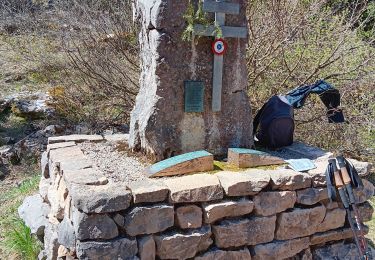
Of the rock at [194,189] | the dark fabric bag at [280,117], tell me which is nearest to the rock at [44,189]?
the rock at [194,189]

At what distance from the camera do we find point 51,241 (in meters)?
3.29

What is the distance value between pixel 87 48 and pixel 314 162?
420cm

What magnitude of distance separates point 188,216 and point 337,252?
1405mm

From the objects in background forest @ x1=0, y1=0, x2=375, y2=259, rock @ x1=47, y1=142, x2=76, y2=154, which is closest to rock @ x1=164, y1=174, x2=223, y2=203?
rock @ x1=47, y1=142, x2=76, y2=154

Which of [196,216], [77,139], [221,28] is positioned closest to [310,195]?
[196,216]

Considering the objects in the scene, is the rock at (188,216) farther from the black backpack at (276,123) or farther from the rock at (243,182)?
the black backpack at (276,123)

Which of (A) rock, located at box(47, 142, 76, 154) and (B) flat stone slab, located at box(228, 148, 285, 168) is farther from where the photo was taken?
(A) rock, located at box(47, 142, 76, 154)

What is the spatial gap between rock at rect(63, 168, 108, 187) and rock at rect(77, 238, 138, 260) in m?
0.39

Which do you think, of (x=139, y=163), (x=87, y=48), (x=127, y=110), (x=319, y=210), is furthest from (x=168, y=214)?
(x=87, y=48)

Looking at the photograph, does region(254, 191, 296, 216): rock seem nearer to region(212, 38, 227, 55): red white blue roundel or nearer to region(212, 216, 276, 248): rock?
region(212, 216, 276, 248): rock

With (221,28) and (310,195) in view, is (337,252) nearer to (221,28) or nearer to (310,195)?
(310,195)

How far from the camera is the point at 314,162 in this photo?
11.7 feet

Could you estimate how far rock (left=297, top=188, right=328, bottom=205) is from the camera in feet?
10.8

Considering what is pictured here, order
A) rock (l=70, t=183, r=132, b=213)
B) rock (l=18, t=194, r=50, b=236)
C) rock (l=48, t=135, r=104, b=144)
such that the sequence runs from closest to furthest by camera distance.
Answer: rock (l=70, t=183, r=132, b=213)
rock (l=18, t=194, r=50, b=236)
rock (l=48, t=135, r=104, b=144)
